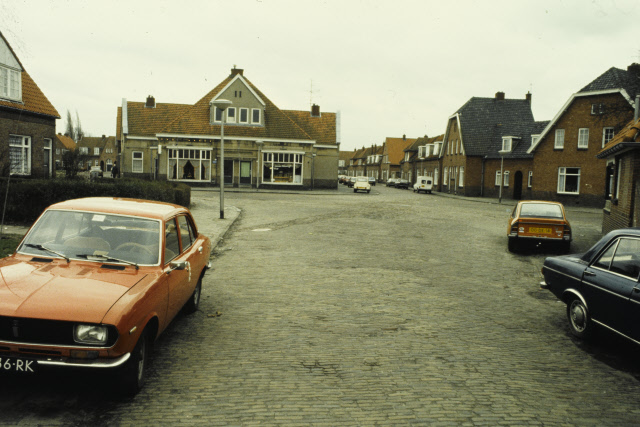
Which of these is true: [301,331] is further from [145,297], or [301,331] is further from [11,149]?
[11,149]

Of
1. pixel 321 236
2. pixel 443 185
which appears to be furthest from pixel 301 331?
pixel 443 185

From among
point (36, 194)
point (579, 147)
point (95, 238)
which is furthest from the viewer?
point (579, 147)

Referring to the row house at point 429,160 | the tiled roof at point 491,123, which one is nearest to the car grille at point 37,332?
the tiled roof at point 491,123

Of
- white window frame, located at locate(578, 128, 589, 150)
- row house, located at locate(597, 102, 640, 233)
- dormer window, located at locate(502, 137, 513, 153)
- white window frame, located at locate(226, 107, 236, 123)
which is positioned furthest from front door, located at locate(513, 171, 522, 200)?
row house, located at locate(597, 102, 640, 233)

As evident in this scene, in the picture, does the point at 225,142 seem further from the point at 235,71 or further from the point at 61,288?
the point at 61,288

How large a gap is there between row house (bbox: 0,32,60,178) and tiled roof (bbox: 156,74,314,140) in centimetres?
1677

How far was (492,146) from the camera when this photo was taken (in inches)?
1956

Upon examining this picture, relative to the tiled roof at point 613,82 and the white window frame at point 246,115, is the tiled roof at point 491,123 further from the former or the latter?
the white window frame at point 246,115

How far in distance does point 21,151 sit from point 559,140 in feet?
118

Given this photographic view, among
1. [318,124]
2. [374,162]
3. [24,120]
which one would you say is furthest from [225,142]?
[374,162]

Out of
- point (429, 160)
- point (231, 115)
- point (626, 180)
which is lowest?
point (626, 180)

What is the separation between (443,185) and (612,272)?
54460 millimetres

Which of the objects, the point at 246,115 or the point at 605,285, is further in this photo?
the point at 246,115

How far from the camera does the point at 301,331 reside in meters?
6.61
